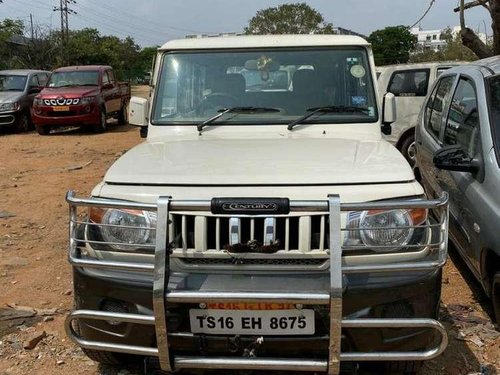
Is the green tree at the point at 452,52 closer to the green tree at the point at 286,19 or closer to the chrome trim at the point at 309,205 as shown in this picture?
the green tree at the point at 286,19

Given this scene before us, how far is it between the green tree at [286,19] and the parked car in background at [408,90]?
43.7 metres

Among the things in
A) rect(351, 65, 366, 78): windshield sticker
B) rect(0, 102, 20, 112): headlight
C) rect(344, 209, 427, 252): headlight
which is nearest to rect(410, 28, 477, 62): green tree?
rect(0, 102, 20, 112): headlight

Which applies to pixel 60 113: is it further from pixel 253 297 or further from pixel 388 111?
pixel 253 297

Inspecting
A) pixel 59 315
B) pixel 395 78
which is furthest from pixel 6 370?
pixel 395 78

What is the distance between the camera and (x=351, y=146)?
3.48m

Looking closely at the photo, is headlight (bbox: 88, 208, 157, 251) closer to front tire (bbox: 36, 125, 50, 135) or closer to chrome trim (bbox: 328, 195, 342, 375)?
chrome trim (bbox: 328, 195, 342, 375)

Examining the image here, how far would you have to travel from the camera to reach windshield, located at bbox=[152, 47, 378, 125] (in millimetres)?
4047

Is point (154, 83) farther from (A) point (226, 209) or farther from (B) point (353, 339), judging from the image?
(B) point (353, 339)

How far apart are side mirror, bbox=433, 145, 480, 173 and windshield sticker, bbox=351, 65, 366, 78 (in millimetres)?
824

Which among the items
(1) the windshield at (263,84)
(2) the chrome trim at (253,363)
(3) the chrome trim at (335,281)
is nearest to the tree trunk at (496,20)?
(1) the windshield at (263,84)

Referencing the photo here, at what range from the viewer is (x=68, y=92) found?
1466 centimetres

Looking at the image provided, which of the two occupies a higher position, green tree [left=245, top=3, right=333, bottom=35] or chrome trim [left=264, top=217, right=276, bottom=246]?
green tree [left=245, top=3, right=333, bottom=35]

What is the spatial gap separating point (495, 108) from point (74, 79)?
13.5 m

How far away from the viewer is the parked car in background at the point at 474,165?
3477 millimetres
